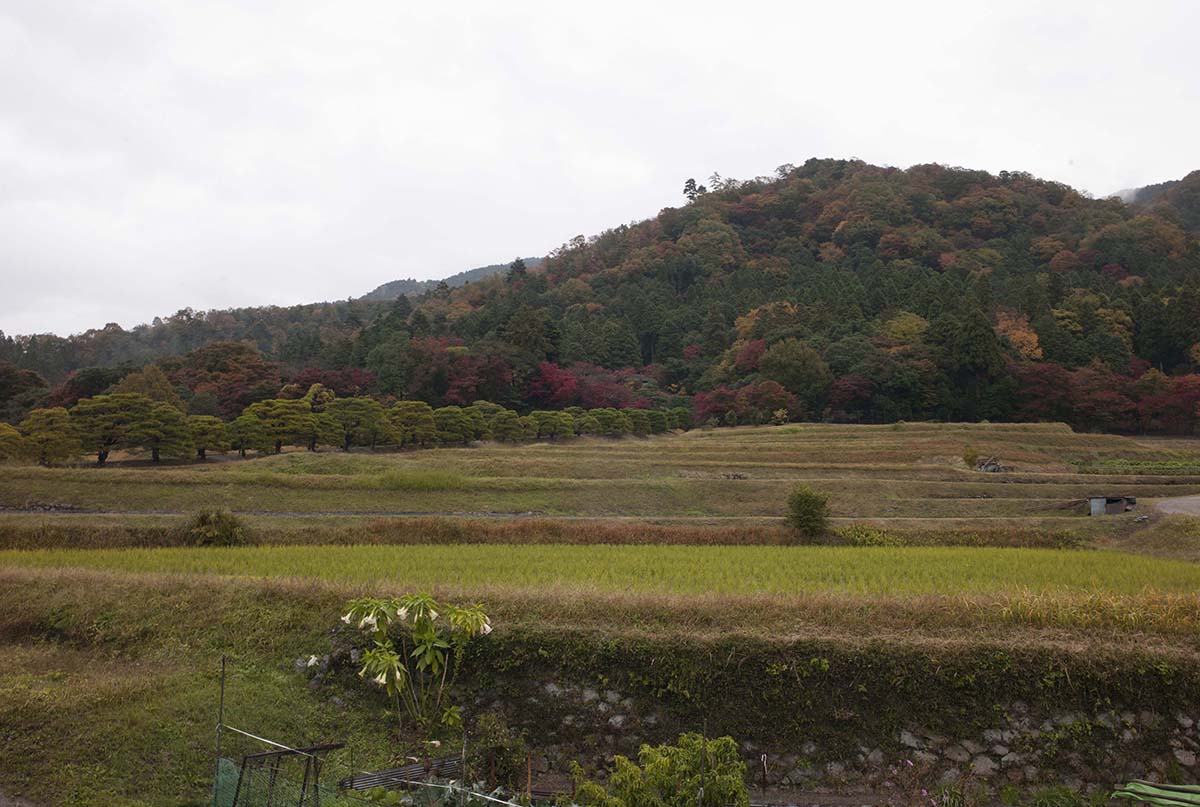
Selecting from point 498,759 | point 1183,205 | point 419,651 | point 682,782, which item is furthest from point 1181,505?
point 1183,205

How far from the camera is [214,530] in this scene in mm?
20609

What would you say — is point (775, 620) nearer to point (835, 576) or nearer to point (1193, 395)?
point (835, 576)

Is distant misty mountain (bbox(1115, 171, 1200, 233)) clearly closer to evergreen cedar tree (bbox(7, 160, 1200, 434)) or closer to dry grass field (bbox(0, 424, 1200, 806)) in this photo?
evergreen cedar tree (bbox(7, 160, 1200, 434))

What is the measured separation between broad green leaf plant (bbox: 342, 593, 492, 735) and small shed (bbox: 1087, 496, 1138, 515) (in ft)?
80.9

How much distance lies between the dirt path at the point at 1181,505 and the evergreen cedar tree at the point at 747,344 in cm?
2867

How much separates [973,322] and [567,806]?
56014 millimetres

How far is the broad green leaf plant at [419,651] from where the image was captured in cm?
1014

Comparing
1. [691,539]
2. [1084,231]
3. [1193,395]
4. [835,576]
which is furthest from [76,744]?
[1084,231]

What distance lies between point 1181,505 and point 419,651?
90.5 ft

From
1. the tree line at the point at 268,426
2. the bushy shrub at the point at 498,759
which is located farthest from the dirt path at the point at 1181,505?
the tree line at the point at 268,426

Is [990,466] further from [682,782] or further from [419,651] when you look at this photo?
[682,782]

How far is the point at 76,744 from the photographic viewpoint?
29.6 feet

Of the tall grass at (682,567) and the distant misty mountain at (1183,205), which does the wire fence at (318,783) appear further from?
the distant misty mountain at (1183,205)

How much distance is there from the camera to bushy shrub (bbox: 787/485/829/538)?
23.2 meters
